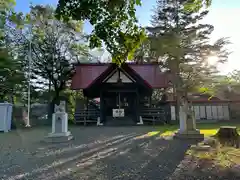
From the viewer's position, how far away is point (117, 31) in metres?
4.14

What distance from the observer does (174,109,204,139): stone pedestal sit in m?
7.13

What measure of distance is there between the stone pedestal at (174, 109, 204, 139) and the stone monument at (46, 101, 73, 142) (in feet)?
13.8

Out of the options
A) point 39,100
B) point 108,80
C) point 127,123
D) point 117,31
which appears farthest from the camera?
point 39,100

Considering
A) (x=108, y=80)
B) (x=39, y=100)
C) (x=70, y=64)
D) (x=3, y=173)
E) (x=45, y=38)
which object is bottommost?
(x=3, y=173)

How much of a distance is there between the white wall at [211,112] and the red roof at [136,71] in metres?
3.63

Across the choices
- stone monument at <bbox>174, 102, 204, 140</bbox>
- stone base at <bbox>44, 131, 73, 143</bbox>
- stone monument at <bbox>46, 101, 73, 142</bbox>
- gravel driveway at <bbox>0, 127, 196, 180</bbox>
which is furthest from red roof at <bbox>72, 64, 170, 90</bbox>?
→ gravel driveway at <bbox>0, 127, 196, 180</bbox>

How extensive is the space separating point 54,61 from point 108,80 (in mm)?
7563

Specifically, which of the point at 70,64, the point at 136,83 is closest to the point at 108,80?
the point at 136,83

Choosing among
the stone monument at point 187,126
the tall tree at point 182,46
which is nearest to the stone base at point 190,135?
the stone monument at point 187,126

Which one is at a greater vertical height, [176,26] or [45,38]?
[176,26]

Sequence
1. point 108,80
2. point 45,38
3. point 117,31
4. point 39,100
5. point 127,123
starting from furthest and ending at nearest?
point 39,100 → point 45,38 → point 108,80 → point 127,123 → point 117,31

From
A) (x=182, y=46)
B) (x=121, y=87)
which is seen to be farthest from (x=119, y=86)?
(x=182, y=46)

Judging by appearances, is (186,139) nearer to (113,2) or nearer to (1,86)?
(113,2)

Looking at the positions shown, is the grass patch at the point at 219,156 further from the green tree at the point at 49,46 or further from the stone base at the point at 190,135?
the green tree at the point at 49,46
